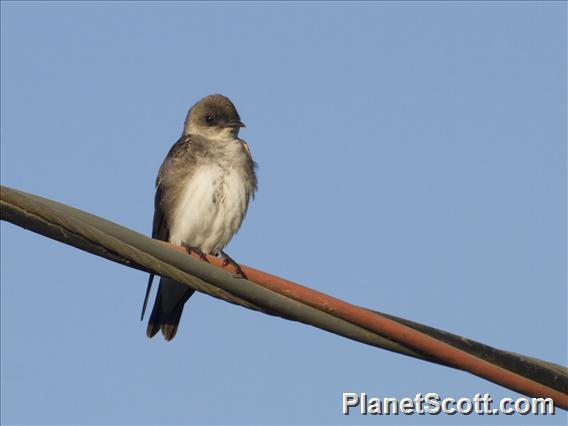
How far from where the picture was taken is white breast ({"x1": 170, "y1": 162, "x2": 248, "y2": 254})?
9.77 meters

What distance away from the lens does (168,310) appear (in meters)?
10.2

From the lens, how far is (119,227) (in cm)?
522

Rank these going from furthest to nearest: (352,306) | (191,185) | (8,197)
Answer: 1. (191,185)
2. (352,306)
3. (8,197)

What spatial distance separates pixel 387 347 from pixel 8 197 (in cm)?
202

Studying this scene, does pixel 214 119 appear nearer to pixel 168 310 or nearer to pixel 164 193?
pixel 164 193

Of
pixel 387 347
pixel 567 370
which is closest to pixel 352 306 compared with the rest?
pixel 387 347

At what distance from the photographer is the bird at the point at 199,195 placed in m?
9.79

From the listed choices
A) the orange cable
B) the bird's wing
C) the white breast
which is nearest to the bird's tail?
the bird's wing

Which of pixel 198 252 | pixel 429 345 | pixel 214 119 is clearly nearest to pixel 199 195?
pixel 214 119

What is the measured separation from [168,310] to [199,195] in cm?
120

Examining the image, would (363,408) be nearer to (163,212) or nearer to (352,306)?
(352,306)

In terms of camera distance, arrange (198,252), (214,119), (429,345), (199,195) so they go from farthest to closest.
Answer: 1. (214,119)
2. (199,195)
3. (198,252)
4. (429,345)

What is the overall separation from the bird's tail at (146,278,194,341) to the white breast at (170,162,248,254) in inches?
20.0

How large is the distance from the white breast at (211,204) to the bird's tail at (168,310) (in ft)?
1.67
